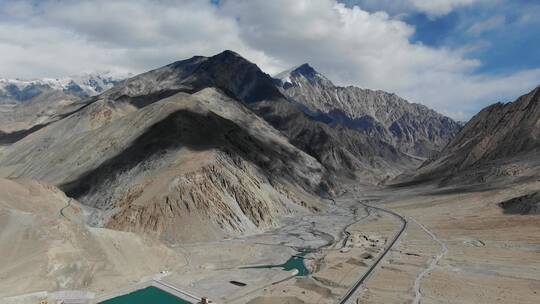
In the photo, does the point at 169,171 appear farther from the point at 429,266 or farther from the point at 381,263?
the point at 429,266

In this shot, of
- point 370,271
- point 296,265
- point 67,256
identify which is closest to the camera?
point 67,256

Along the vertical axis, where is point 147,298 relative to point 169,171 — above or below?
below

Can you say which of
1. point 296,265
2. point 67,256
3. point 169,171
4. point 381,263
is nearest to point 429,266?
point 381,263

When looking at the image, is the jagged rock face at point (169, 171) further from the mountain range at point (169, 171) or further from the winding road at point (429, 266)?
the winding road at point (429, 266)

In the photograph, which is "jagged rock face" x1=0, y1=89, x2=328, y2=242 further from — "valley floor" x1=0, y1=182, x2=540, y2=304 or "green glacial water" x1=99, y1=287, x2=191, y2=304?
"green glacial water" x1=99, y1=287, x2=191, y2=304

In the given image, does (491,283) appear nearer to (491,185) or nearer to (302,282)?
(302,282)

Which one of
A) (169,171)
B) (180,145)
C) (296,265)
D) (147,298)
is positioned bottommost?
(147,298)

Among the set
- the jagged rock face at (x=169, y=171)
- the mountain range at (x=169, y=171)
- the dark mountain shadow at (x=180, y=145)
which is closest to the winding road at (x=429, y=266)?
the mountain range at (x=169, y=171)
